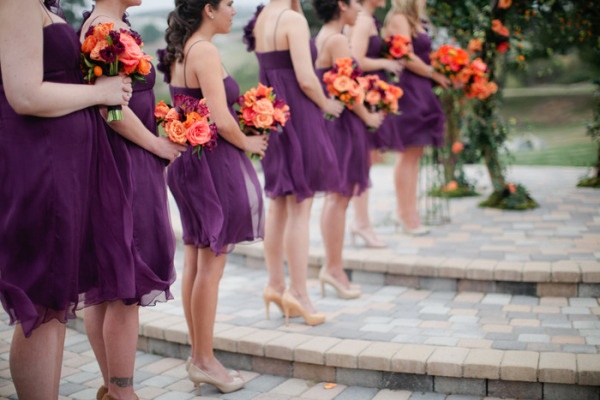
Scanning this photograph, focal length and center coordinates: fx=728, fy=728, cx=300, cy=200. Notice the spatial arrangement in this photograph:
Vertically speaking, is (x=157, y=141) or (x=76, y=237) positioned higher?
(x=157, y=141)

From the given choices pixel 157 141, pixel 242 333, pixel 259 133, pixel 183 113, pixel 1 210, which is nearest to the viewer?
pixel 1 210

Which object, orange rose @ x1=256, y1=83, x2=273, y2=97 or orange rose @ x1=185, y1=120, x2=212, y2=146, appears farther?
orange rose @ x1=256, y1=83, x2=273, y2=97

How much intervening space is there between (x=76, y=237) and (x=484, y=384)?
215 cm

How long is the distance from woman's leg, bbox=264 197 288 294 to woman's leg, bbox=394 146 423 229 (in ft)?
7.07

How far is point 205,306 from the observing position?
12.2 feet

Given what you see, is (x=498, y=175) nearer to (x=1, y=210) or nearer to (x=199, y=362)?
(x=199, y=362)

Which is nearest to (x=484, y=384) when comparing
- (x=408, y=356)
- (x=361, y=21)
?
(x=408, y=356)

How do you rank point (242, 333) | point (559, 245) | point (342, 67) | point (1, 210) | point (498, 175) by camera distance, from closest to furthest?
point (1, 210)
point (242, 333)
point (342, 67)
point (559, 245)
point (498, 175)

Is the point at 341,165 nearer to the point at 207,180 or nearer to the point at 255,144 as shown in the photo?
the point at 255,144

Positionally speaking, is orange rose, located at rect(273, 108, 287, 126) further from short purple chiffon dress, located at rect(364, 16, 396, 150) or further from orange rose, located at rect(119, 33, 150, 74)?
short purple chiffon dress, located at rect(364, 16, 396, 150)

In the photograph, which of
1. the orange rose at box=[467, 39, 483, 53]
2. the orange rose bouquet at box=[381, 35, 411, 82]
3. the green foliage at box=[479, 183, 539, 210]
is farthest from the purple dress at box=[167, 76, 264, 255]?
the green foliage at box=[479, 183, 539, 210]

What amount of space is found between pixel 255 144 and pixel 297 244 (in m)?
0.92

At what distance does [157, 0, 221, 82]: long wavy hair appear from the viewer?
367cm

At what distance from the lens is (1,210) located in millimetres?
2643
